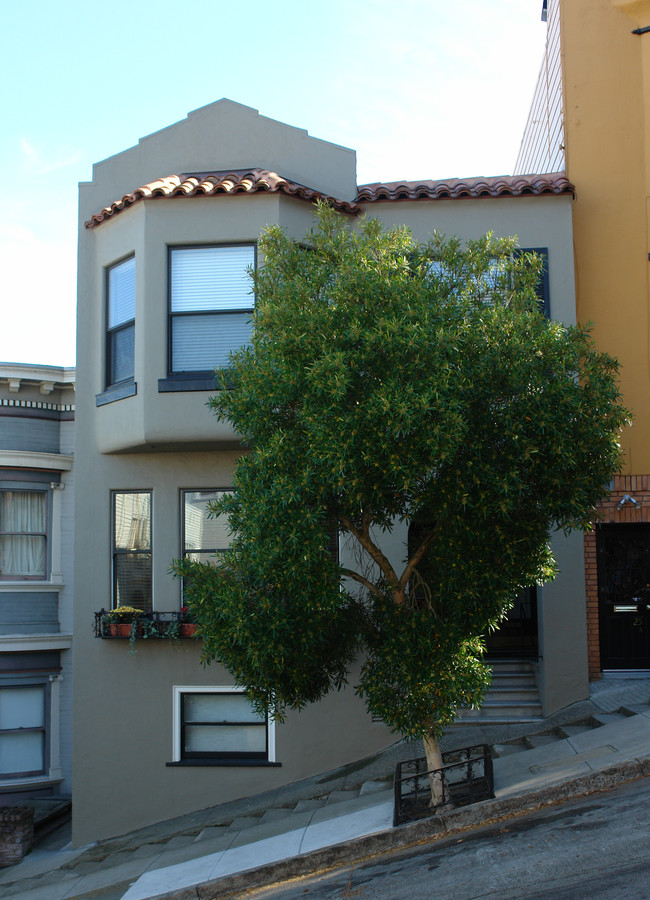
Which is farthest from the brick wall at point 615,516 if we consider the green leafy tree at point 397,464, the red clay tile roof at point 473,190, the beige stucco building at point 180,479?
the green leafy tree at point 397,464

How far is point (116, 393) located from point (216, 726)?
15.3 feet

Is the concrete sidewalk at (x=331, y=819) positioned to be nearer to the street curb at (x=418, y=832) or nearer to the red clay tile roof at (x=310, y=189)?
the street curb at (x=418, y=832)

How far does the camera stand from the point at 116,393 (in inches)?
456

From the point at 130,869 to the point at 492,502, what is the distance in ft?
19.9

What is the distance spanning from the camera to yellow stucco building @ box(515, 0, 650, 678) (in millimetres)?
11836

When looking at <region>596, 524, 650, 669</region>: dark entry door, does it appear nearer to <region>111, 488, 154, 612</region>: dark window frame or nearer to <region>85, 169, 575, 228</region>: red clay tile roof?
<region>85, 169, 575, 228</region>: red clay tile roof

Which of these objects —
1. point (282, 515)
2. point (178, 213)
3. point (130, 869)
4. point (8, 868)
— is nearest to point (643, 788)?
point (282, 515)

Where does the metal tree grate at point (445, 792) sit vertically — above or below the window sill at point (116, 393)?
below

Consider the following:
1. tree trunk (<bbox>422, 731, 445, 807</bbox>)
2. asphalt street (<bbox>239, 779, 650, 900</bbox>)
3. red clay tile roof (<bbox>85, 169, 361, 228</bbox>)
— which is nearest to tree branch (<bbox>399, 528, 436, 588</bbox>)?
tree trunk (<bbox>422, 731, 445, 807</bbox>)

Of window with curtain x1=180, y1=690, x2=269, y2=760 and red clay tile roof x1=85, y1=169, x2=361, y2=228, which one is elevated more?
red clay tile roof x1=85, y1=169, x2=361, y2=228

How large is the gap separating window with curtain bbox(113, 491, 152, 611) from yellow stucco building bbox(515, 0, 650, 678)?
6.07 meters

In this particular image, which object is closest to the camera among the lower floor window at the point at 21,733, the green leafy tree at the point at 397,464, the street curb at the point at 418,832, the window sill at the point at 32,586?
the green leafy tree at the point at 397,464

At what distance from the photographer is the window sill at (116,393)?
1138cm

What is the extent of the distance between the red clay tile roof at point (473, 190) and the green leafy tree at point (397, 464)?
14.4ft
